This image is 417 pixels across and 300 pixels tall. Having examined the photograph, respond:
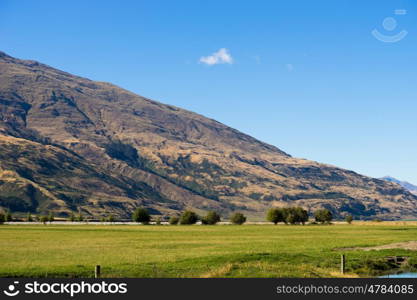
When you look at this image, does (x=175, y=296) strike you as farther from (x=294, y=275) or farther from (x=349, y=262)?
(x=349, y=262)

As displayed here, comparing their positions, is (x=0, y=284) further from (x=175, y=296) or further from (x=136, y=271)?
(x=136, y=271)

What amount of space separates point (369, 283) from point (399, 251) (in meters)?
46.6

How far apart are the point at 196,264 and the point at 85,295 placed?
86.8 feet

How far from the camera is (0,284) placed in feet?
113

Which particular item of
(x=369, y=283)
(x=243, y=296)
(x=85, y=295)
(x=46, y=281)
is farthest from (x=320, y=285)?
(x=46, y=281)

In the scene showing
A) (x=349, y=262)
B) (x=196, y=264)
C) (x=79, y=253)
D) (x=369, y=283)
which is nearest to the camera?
(x=369, y=283)

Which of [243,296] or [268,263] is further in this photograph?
[268,263]

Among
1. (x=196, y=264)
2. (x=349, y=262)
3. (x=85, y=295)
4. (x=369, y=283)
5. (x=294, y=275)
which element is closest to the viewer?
(x=85, y=295)

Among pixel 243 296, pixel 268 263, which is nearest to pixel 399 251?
pixel 268 263

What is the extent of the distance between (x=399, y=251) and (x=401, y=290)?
46.9 metres

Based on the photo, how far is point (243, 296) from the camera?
33.6 meters

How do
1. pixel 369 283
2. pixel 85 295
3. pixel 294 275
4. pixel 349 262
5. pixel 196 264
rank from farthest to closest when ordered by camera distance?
pixel 349 262 → pixel 196 264 → pixel 294 275 → pixel 369 283 → pixel 85 295

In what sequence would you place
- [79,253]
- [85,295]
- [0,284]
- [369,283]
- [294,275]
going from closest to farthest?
[85,295] < [0,284] < [369,283] < [294,275] < [79,253]

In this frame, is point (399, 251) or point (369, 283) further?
point (399, 251)
